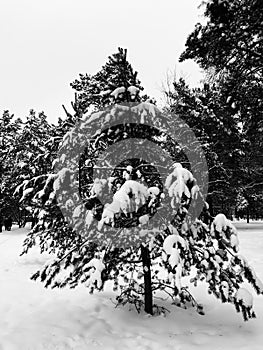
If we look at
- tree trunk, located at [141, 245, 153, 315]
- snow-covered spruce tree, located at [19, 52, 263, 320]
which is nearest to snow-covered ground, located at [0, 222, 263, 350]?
tree trunk, located at [141, 245, 153, 315]

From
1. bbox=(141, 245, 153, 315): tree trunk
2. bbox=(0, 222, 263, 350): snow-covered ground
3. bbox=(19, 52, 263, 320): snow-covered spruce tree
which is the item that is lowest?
bbox=(0, 222, 263, 350): snow-covered ground

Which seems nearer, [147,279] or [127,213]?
[127,213]

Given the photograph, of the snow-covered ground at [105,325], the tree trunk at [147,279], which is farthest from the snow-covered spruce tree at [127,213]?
the snow-covered ground at [105,325]

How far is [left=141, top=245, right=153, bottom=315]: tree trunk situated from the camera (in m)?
5.33

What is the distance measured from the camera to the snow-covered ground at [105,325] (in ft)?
14.9

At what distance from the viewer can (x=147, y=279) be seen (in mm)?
5508

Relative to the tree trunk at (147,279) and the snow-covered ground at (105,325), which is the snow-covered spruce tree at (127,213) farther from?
the snow-covered ground at (105,325)

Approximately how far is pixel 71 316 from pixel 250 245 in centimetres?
1041

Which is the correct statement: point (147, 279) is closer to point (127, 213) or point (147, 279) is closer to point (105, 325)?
point (105, 325)

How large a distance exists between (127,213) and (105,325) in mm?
2059

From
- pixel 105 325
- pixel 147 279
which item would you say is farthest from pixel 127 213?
pixel 105 325

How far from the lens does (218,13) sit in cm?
824

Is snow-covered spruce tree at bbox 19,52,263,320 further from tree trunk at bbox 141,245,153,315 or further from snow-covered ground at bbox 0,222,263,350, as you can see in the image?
snow-covered ground at bbox 0,222,263,350

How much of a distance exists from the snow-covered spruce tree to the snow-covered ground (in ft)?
1.33
